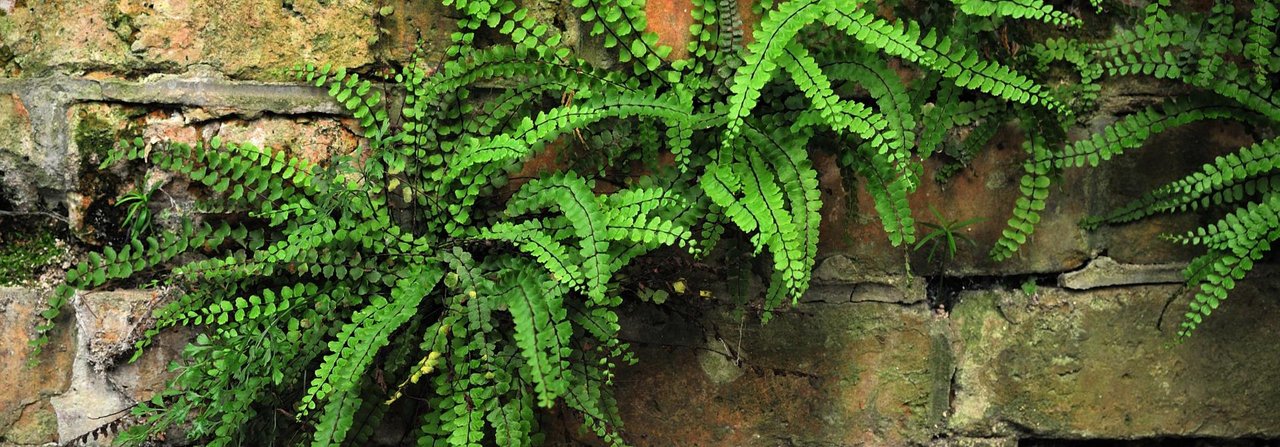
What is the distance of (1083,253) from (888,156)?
815 millimetres

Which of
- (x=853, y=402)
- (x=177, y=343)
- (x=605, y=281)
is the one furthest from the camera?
(x=853, y=402)

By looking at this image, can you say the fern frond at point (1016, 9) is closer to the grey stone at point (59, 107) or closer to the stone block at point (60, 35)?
the grey stone at point (59, 107)

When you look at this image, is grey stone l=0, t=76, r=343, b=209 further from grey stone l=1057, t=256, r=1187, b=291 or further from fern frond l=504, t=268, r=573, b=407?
grey stone l=1057, t=256, r=1187, b=291

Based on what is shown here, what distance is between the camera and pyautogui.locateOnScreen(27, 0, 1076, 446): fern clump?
2.56 m

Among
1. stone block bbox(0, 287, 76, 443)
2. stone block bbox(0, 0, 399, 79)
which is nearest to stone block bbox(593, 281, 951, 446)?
stone block bbox(0, 0, 399, 79)

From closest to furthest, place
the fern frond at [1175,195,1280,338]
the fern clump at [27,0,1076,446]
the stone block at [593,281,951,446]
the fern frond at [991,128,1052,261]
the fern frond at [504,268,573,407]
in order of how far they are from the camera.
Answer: the fern frond at [504,268,573,407] → the fern clump at [27,0,1076,446] → the fern frond at [1175,195,1280,338] → the fern frond at [991,128,1052,261] → the stone block at [593,281,951,446]

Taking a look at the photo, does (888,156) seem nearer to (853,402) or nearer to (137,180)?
(853,402)

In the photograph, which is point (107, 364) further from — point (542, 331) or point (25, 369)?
point (542, 331)

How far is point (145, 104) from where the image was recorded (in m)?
2.76

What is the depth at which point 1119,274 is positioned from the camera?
3049 millimetres

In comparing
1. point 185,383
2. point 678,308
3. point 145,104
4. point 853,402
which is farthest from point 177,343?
point 853,402

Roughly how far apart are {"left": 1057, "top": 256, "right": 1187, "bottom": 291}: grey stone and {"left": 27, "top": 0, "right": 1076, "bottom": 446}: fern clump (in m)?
0.57

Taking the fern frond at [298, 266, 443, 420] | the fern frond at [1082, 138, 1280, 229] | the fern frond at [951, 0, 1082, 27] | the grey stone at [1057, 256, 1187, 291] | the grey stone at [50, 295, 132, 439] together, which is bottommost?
the grey stone at [50, 295, 132, 439]

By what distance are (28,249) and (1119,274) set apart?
3032 mm
